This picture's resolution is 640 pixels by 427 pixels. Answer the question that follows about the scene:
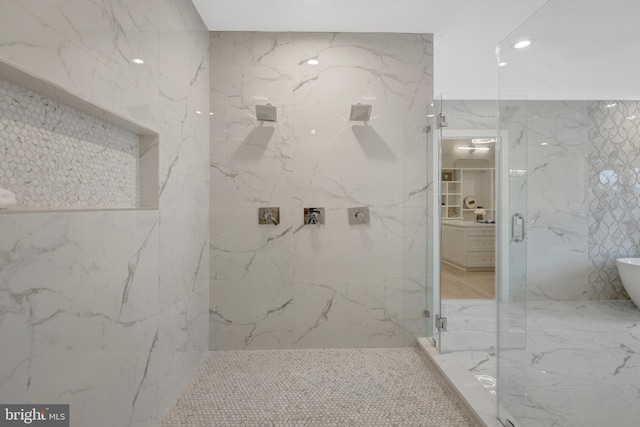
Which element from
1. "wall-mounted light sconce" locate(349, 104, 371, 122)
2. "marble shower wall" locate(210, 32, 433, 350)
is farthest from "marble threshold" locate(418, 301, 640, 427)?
"wall-mounted light sconce" locate(349, 104, 371, 122)

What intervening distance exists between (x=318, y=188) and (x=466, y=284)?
9.66 ft

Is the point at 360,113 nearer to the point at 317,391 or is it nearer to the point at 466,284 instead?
the point at 317,391

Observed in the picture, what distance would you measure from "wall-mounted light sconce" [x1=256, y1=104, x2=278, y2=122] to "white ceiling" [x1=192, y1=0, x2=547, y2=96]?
650 mm

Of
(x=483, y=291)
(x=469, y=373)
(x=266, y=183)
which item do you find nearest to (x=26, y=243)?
(x=266, y=183)

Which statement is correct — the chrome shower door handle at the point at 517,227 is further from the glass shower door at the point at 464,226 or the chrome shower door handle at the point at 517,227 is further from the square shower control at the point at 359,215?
the square shower control at the point at 359,215

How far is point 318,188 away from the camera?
2412 millimetres

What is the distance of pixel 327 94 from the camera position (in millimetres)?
2410

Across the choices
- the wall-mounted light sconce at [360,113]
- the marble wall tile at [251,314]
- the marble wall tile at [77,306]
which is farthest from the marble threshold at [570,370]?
the marble wall tile at [77,306]

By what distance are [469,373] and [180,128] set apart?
92.8 inches

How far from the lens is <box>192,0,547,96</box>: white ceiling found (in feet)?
6.86

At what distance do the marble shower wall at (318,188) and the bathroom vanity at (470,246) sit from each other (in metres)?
2.62

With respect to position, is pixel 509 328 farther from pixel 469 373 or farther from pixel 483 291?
pixel 483 291

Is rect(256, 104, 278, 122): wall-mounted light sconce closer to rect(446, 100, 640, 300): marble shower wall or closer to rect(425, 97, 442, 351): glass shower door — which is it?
rect(425, 97, 442, 351): glass shower door

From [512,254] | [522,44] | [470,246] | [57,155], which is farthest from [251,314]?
[470,246]
